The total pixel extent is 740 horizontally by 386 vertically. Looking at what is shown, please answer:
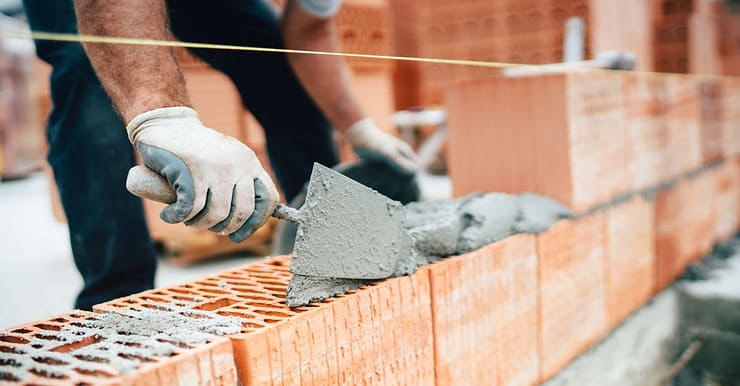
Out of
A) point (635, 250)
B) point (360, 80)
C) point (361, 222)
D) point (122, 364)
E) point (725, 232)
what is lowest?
point (725, 232)

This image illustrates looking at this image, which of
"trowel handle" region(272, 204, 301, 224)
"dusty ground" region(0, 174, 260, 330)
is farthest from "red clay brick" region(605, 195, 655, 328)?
"dusty ground" region(0, 174, 260, 330)

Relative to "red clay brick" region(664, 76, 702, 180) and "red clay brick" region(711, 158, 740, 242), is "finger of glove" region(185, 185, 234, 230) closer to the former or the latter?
"red clay brick" region(664, 76, 702, 180)

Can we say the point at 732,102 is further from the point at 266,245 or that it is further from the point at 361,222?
the point at 361,222

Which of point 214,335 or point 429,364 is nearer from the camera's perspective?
point 214,335

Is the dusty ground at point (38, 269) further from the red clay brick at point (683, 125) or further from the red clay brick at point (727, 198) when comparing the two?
the red clay brick at point (727, 198)

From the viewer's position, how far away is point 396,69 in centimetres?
730

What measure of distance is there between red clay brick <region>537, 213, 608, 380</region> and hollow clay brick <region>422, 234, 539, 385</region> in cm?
7

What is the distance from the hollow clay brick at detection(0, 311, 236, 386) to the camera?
801mm

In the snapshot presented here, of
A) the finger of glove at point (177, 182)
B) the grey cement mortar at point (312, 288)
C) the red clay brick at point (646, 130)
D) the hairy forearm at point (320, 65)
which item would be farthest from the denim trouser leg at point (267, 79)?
the red clay brick at point (646, 130)

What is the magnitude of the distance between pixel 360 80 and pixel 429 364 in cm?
272

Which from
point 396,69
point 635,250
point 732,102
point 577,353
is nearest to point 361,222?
point 577,353

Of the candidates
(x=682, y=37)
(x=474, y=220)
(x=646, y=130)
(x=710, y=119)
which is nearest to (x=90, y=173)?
(x=474, y=220)

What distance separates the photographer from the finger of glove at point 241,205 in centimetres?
107

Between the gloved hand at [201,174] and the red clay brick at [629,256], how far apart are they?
1.44 meters
